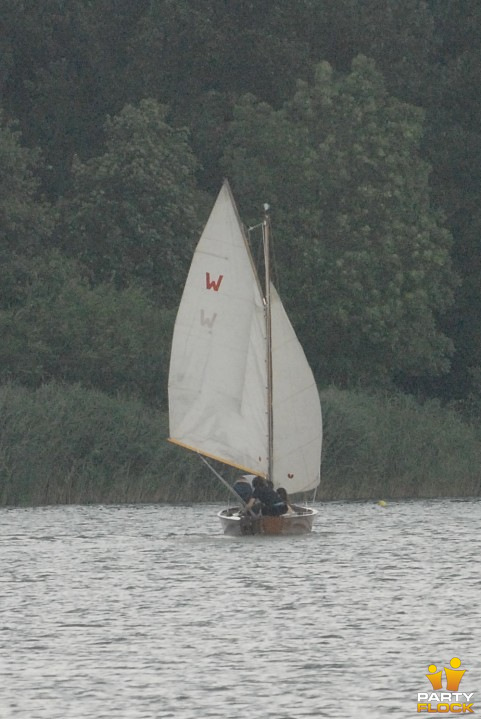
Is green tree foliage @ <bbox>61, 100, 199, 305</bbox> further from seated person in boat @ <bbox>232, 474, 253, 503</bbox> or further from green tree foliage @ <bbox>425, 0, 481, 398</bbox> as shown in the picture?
seated person in boat @ <bbox>232, 474, 253, 503</bbox>

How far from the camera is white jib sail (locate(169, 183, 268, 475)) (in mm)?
46531

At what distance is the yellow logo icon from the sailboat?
2090 centimetres

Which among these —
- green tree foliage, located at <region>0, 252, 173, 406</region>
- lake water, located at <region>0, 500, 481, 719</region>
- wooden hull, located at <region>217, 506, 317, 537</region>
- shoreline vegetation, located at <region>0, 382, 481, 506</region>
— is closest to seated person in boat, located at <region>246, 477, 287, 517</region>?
wooden hull, located at <region>217, 506, 317, 537</region>

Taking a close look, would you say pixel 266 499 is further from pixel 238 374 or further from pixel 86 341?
pixel 86 341

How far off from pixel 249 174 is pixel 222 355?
3562cm

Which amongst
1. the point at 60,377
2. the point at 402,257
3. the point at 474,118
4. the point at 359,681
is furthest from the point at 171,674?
the point at 474,118

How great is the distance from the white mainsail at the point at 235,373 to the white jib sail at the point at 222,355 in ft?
0.08

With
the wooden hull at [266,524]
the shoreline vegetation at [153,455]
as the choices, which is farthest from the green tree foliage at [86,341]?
the wooden hull at [266,524]

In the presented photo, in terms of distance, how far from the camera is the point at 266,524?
148ft

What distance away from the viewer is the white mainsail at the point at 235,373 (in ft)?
153

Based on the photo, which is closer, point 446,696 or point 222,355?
point 446,696

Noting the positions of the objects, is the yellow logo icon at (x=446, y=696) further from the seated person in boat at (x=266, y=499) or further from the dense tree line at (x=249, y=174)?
the dense tree line at (x=249, y=174)

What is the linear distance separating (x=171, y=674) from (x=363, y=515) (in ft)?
92.9

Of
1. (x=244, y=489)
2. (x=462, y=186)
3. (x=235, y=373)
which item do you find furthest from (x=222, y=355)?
(x=462, y=186)
